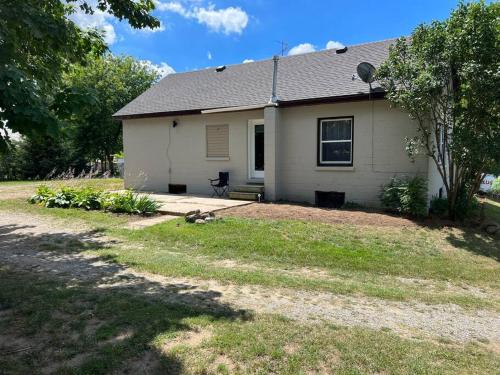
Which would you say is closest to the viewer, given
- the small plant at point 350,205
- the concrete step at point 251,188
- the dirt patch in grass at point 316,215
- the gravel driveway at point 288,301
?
the gravel driveway at point 288,301

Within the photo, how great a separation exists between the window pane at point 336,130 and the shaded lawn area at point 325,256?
393cm

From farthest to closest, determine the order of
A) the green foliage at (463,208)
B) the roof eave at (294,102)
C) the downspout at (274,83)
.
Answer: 1. the downspout at (274,83)
2. the roof eave at (294,102)
3. the green foliage at (463,208)

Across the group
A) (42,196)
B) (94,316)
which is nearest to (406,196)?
(94,316)

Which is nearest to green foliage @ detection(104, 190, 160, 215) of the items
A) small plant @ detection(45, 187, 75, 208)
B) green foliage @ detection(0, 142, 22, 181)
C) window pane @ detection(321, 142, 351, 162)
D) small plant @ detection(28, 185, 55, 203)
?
small plant @ detection(45, 187, 75, 208)

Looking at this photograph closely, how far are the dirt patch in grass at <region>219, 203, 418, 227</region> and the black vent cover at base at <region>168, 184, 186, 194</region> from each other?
4.62 m

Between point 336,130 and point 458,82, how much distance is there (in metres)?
3.59

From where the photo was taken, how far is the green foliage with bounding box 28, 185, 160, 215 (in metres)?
10.5

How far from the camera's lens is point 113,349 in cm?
337

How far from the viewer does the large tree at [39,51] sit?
11.1ft

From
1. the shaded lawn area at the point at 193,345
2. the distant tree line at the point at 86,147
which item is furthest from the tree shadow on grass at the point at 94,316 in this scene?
the distant tree line at the point at 86,147

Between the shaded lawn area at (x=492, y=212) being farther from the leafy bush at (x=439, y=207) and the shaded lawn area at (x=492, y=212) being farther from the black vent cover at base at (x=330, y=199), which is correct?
the black vent cover at base at (x=330, y=199)

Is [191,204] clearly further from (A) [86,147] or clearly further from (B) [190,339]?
(A) [86,147]

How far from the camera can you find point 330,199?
1226cm

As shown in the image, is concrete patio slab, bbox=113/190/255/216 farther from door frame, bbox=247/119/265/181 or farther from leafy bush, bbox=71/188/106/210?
leafy bush, bbox=71/188/106/210
